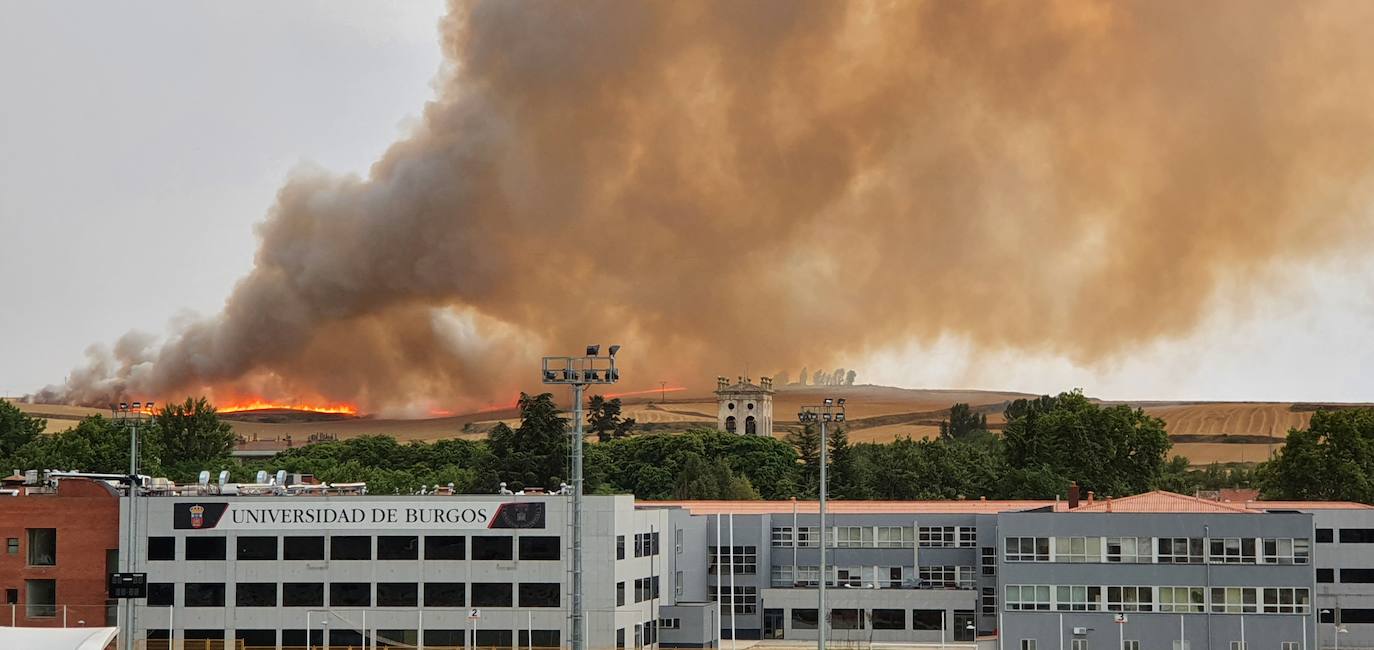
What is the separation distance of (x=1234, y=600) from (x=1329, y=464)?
5674 centimetres

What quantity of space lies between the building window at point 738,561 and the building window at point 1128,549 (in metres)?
18.4

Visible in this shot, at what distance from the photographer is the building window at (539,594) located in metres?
67.8

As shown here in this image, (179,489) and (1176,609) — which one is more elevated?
(179,489)

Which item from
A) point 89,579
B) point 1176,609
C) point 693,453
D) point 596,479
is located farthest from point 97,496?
point 693,453

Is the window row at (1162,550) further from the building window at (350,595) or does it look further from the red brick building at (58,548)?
the red brick building at (58,548)

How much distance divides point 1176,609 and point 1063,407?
7787 centimetres

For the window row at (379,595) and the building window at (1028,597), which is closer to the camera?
the window row at (379,595)

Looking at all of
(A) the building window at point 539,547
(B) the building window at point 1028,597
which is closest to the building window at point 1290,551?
(B) the building window at point 1028,597

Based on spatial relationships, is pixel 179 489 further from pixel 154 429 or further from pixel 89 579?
pixel 154 429

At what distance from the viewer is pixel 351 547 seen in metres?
68.4

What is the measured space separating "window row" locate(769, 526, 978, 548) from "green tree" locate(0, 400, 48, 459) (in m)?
86.2

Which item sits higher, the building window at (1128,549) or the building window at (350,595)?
the building window at (1128,549)

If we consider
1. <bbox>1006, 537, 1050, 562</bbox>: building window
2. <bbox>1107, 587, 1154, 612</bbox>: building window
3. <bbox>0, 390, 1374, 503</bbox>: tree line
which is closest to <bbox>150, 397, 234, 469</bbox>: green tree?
<bbox>0, 390, 1374, 503</bbox>: tree line

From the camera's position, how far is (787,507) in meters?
95.5
